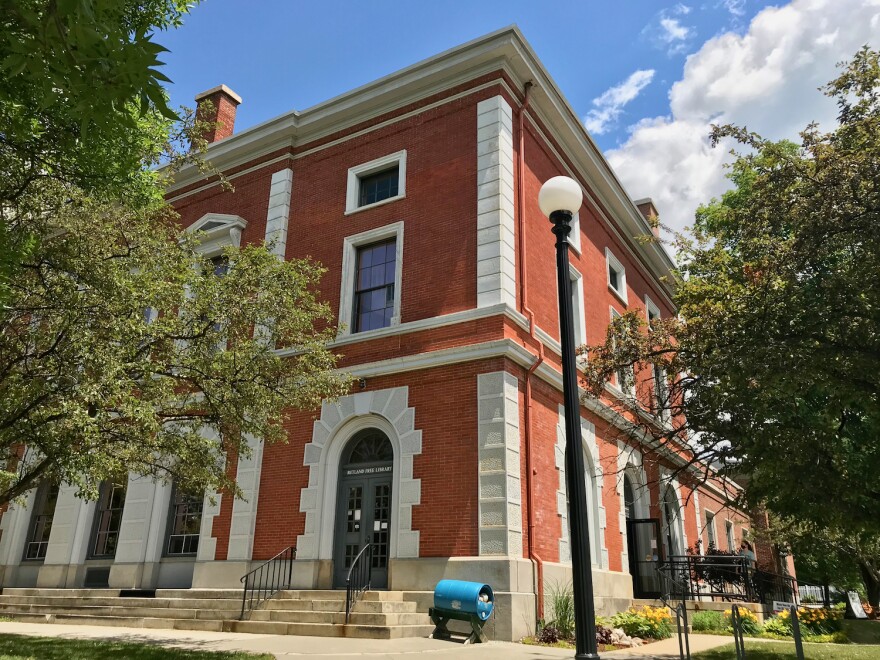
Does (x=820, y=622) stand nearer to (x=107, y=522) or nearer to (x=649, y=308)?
(x=649, y=308)

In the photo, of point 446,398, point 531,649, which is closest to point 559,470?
point 446,398

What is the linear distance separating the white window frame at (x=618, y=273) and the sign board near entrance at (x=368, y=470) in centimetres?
967

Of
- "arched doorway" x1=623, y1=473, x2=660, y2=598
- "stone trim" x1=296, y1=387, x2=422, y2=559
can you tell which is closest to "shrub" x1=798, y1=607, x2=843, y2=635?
"arched doorway" x1=623, y1=473, x2=660, y2=598

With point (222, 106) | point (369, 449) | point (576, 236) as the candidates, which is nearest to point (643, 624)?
point (369, 449)

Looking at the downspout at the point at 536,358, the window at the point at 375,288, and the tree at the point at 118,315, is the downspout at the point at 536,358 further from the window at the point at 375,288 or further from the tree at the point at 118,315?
the tree at the point at 118,315

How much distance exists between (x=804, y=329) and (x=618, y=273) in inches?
515

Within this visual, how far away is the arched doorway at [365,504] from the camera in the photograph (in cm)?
1376

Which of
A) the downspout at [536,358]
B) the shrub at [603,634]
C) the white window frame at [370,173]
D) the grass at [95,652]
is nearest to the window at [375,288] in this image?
the white window frame at [370,173]

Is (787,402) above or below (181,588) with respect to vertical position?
above

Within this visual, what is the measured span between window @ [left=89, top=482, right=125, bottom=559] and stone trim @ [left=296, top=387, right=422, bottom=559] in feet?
20.3

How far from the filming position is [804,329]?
9.27 meters

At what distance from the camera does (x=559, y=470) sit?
1452cm

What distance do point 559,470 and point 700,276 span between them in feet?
16.5

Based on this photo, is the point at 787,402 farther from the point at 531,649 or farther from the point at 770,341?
the point at 531,649
